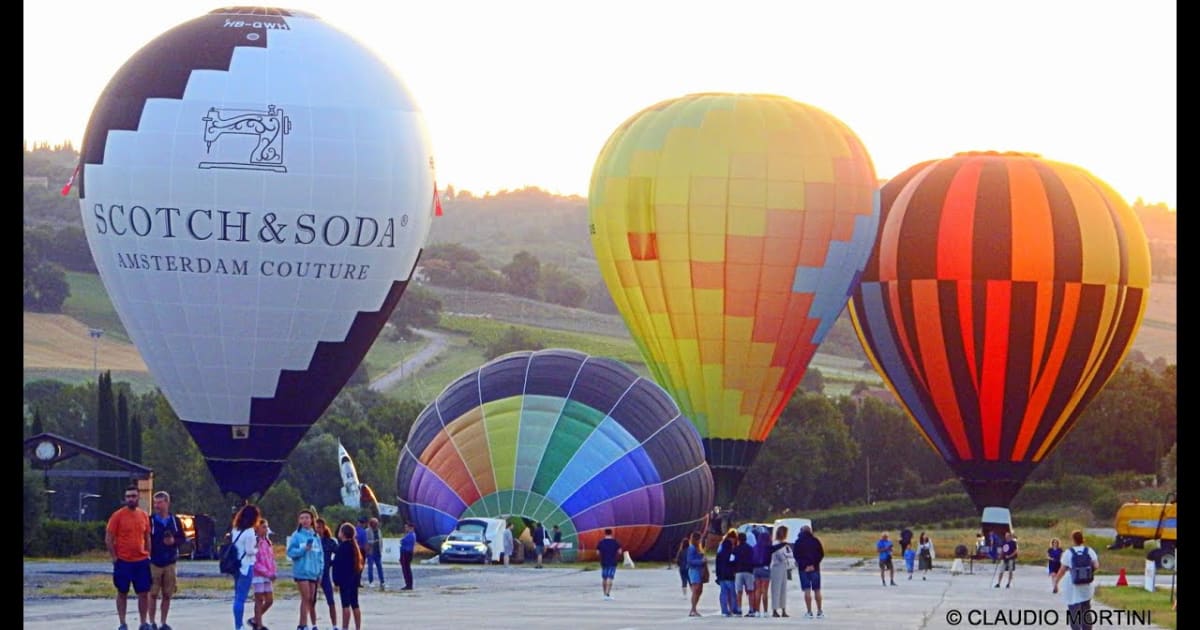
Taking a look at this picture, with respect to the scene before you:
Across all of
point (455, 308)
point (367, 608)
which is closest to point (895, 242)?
point (367, 608)

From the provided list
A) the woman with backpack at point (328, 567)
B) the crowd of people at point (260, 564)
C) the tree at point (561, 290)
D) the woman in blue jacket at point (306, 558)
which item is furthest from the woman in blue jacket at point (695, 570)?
the tree at point (561, 290)

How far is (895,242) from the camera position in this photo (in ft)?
192

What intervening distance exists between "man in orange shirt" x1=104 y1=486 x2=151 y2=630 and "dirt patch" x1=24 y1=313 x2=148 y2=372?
4071 inches

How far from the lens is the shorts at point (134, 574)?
23.5 m

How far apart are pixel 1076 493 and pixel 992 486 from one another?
3061cm

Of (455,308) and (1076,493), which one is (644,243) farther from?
(455,308)

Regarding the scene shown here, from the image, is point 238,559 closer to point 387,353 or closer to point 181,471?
point 181,471

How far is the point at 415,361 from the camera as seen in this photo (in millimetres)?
141750

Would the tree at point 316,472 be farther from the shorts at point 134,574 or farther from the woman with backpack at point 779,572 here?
the shorts at point 134,574

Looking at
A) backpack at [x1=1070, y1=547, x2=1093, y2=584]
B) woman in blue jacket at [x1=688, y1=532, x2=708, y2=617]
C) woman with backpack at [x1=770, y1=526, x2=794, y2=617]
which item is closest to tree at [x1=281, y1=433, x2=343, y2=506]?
woman in blue jacket at [x1=688, y1=532, x2=708, y2=617]

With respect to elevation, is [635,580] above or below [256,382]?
below

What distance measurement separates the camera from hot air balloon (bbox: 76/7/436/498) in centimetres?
4159

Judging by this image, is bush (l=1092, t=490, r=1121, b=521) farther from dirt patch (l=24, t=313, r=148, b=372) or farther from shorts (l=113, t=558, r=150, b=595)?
shorts (l=113, t=558, r=150, b=595)

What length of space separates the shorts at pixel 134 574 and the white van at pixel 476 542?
65.8 ft
